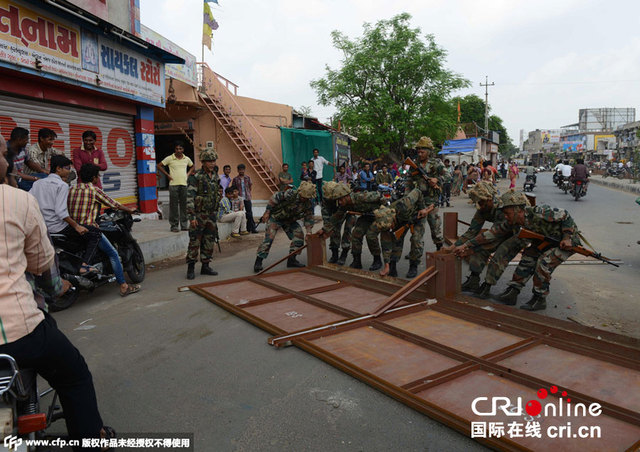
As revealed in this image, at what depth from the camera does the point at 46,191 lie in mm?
4922

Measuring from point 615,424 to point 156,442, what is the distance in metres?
2.62

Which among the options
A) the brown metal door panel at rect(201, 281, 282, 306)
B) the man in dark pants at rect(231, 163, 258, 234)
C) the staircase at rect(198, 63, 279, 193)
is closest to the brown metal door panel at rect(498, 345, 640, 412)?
the brown metal door panel at rect(201, 281, 282, 306)

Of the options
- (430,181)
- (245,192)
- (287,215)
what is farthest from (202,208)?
(245,192)

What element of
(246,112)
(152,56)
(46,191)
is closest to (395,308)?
(46,191)

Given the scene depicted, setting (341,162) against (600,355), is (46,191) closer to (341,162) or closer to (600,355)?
(600,355)

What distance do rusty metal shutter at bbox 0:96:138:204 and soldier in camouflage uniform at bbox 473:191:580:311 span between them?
7.91 meters

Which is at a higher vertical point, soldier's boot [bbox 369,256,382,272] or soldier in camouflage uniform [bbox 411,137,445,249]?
soldier in camouflage uniform [bbox 411,137,445,249]

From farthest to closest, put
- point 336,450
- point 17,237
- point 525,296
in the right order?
point 525,296 → point 336,450 → point 17,237

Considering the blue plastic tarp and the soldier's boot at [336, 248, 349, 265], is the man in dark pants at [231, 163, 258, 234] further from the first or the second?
the blue plastic tarp

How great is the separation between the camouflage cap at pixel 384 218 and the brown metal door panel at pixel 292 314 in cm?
149

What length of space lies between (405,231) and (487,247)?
3.94 ft

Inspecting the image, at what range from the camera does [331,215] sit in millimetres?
6812

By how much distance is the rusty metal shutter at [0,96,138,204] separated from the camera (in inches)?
306

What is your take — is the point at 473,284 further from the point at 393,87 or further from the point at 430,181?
the point at 393,87
